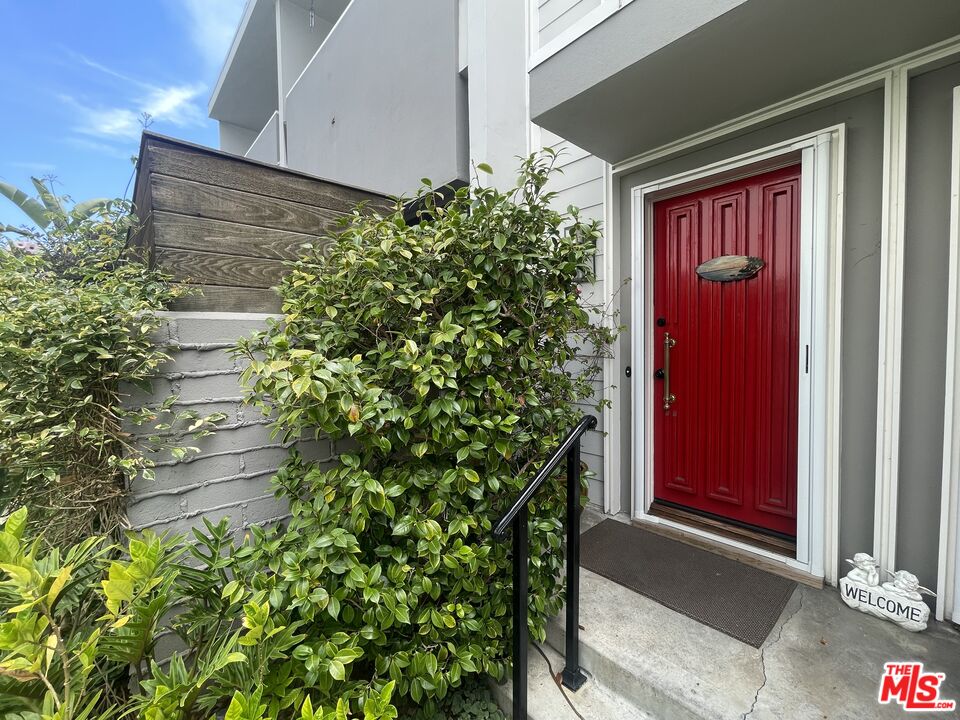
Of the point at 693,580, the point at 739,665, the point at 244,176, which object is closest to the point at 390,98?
the point at 244,176

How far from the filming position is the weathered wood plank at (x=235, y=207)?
1782mm

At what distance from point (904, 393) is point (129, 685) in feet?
10.8

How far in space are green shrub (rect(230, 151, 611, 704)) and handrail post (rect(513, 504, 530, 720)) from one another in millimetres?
146

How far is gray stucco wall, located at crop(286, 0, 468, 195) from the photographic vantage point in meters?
3.92

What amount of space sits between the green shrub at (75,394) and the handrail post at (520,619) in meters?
1.36

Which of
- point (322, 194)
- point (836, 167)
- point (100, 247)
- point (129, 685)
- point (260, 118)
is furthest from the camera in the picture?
point (260, 118)

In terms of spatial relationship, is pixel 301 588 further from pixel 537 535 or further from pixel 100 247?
pixel 100 247

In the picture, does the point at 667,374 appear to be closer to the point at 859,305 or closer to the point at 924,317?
the point at 859,305

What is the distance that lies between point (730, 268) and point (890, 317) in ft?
2.48

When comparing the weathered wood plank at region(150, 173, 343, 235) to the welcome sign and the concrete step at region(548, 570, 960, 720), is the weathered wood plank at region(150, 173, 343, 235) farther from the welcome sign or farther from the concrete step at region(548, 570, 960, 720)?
the welcome sign

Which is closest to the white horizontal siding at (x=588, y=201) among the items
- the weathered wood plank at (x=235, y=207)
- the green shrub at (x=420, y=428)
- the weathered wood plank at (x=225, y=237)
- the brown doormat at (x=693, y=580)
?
the brown doormat at (x=693, y=580)

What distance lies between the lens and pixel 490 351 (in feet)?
5.26

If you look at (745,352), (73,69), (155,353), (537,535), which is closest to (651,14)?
(745,352)

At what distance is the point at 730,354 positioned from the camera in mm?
2396
